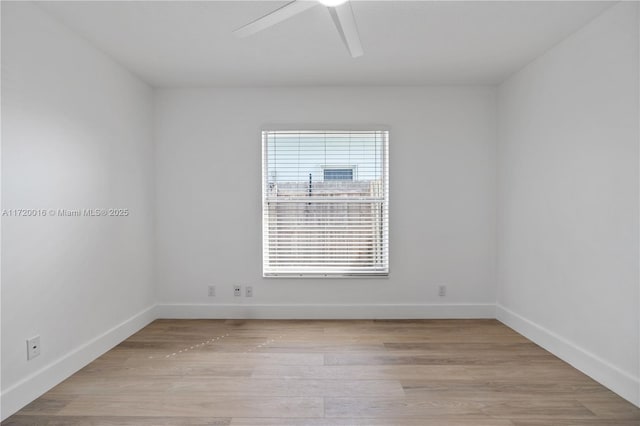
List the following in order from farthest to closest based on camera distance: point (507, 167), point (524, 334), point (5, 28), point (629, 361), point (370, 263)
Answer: point (370, 263) < point (507, 167) < point (524, 334) < point (629, 361) < point (5, 28)

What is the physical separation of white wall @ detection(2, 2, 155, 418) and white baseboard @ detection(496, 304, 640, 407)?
11.9 feet

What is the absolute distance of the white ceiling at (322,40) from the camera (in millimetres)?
2273

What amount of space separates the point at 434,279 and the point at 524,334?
927 millimetres

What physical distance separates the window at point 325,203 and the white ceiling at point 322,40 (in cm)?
64

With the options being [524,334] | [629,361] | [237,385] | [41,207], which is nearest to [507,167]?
[524,334]

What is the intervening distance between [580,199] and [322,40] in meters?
→ 2.23

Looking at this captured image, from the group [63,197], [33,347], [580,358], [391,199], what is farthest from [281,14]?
[580,358]

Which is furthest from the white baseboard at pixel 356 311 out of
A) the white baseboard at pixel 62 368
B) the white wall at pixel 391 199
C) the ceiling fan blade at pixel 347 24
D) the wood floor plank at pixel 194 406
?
the ceiling fan blade at pixel 347 24

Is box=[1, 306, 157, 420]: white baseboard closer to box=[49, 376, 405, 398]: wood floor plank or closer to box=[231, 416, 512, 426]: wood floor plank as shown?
box=[49, 376, 405, 398]: wood floor plank

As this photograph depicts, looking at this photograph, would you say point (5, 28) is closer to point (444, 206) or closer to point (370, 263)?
point (370, 263)

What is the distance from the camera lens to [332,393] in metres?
2.28

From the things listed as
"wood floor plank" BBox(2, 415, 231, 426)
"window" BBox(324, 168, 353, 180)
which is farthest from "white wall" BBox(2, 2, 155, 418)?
"window" BBox(324, 168, 353, 180)

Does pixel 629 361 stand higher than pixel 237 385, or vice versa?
pixel 629 361

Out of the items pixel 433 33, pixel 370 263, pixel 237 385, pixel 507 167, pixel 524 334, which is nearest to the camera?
pixel 237 385
